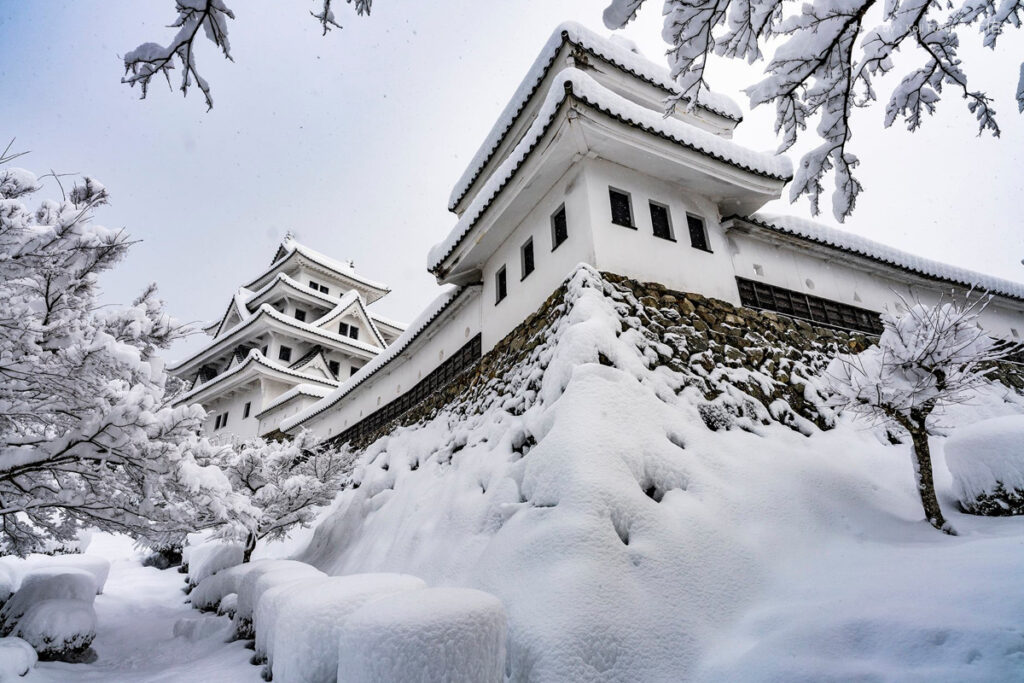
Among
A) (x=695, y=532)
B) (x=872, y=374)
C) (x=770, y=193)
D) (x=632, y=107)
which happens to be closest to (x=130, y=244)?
(x=695, y=532)

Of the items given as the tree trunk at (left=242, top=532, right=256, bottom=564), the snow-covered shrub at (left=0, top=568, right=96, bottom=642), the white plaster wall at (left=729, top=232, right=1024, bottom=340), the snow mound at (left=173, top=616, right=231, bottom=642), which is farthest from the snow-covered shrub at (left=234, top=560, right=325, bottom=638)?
Result: the white plaster wall at (left=729, top=232, right=1024, bottom=340)

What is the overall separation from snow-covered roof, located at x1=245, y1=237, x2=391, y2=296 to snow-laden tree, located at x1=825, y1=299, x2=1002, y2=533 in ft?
95.0

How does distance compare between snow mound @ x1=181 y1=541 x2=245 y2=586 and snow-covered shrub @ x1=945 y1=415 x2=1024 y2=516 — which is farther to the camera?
snow mound @ x1=181 y1=541 x2=245 y2=586

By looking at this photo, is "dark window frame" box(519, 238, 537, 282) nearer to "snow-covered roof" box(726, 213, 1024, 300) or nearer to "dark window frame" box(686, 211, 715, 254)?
"dark window frame" box(686, 211, 715, 254)

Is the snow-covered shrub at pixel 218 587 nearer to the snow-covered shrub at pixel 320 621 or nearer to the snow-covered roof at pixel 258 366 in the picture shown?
the snow-covered shrub at pixel 320 621

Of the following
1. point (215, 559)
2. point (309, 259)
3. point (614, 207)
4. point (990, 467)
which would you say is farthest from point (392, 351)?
point (309, 259)

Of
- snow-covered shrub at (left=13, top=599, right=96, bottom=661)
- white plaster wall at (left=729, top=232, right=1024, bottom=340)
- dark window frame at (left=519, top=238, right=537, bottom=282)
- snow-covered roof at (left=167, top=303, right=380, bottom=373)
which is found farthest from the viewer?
snow-covered roof at (left=167, top=303, right=380, bottom=373)

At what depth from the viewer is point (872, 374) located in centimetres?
493

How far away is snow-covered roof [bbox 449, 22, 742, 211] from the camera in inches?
405

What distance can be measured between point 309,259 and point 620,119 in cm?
2575

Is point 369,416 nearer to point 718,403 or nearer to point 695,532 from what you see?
point 718,403

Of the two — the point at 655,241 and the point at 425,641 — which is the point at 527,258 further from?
the point at 425,641

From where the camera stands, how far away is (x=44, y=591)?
20.9ft

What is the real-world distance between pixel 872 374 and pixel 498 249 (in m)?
6.62
